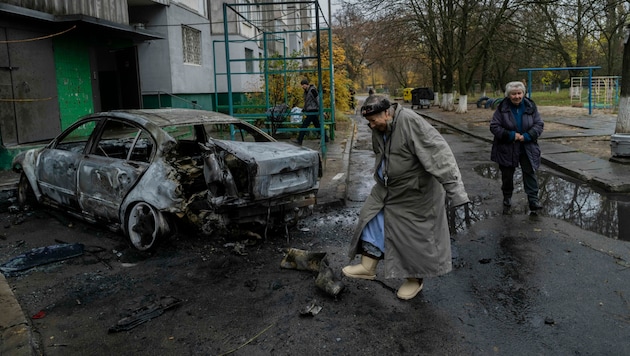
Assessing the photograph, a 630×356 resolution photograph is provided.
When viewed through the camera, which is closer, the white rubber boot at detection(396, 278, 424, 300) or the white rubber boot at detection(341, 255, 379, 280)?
the white rubber boot at detection(396, 278, 424, 300)

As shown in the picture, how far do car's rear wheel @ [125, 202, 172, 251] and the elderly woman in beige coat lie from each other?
2.10 metres

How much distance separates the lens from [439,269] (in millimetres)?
3689

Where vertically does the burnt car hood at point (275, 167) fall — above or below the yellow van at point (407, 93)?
below

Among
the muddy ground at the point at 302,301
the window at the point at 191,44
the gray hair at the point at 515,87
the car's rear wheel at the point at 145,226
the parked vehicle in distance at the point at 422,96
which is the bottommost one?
the muddy ground at the point at 302,301

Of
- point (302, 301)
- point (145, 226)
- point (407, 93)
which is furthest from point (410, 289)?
point (407, 93)

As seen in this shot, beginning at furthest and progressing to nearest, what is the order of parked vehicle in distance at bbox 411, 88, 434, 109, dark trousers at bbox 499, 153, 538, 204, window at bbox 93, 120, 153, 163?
1. parked vehicle in distance at bbox 411, 88, 434, 109
2. dark trousers at bbox 499, 153, 538, 204
3. window at bbox 93, 120, 153, 163

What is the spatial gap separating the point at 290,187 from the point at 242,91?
1540 cm

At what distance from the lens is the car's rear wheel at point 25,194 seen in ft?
21.9

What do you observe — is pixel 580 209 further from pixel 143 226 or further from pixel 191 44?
pixel 191 44

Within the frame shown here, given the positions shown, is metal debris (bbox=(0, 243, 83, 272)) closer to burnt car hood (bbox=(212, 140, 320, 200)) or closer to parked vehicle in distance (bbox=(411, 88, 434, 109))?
burnt car hood (bbox=(212, 140, 320, 200))

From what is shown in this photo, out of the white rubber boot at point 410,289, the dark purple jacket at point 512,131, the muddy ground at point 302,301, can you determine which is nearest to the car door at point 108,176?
the muddy ground at point 302,301

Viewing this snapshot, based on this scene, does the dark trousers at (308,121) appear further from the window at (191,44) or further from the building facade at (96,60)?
the window at (191,44)

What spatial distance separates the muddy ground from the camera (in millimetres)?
3213

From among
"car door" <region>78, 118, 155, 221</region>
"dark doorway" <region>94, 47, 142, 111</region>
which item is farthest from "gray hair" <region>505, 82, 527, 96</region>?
"dark doorway" <region>94, 47, 142, 111</region>
